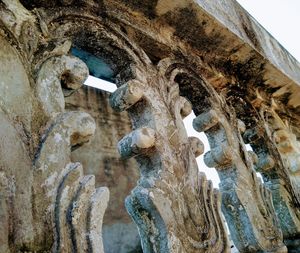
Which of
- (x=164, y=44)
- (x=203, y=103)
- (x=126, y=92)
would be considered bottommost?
(x=126, y=92)

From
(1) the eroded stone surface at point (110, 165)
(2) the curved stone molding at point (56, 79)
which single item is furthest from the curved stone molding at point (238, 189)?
(1) the eroded stone surface at point (110, 165)

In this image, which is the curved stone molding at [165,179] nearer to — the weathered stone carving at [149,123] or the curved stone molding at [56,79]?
the weathered stone carving at [149,123]

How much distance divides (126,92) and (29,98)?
454 millimetres

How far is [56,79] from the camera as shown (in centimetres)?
106

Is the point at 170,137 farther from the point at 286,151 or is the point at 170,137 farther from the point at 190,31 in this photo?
the point at 286,151

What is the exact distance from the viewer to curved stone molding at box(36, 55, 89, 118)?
3.29 feet

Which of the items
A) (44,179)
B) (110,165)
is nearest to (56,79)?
(44,179)

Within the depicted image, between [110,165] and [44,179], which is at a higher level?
[110,165]

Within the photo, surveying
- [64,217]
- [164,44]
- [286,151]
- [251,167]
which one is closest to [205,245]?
[64,217]

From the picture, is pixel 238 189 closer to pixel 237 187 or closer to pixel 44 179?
pixel 237 187

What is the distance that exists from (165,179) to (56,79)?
0.53 m

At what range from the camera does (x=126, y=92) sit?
133 cm

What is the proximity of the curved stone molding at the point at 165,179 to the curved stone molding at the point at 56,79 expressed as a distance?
0.27 m

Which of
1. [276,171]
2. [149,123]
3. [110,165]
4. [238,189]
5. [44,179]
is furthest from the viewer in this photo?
[110,165]
